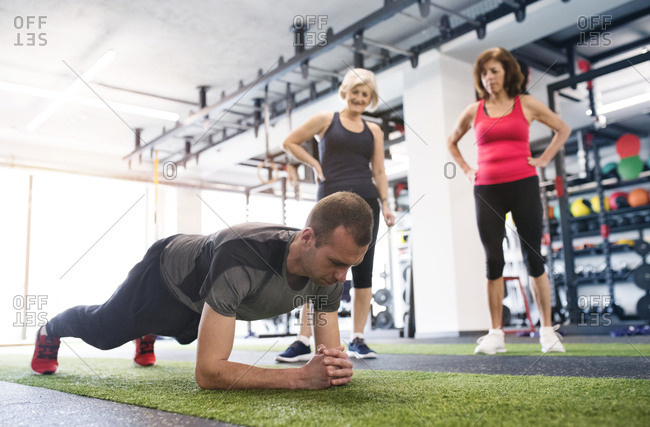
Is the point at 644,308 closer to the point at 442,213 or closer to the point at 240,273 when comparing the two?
the point at 442,213

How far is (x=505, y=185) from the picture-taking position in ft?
8.09

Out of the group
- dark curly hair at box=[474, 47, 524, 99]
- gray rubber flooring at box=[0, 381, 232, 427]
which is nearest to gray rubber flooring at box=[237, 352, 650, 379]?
gray rubber flooring at box=[0, 381, 232, 427]

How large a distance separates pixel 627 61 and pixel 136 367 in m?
3.75

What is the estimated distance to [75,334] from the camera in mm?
1812

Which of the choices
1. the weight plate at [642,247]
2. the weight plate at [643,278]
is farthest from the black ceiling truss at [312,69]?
the weight plate at [642,247]

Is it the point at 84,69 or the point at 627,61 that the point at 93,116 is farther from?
the point at 627,61

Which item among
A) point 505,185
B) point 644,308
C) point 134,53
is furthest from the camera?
point 644,308

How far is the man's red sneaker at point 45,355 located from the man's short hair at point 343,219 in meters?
1.28

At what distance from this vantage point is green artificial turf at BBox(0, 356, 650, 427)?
3.16 feet

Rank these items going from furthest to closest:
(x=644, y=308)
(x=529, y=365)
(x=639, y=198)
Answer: (x=639, y=198) → (x=644, y=308) → (x=529, y=365)

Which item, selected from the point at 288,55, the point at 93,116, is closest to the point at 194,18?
the point at 288,55

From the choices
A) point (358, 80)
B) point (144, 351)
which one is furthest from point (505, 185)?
point (144, 351)

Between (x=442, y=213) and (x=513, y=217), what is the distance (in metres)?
2.35

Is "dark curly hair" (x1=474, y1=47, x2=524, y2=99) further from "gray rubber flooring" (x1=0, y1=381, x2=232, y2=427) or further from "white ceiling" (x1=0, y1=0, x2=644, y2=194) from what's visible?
"white ceiling" (x1=0, y1=0, x2=644, y2=194)
